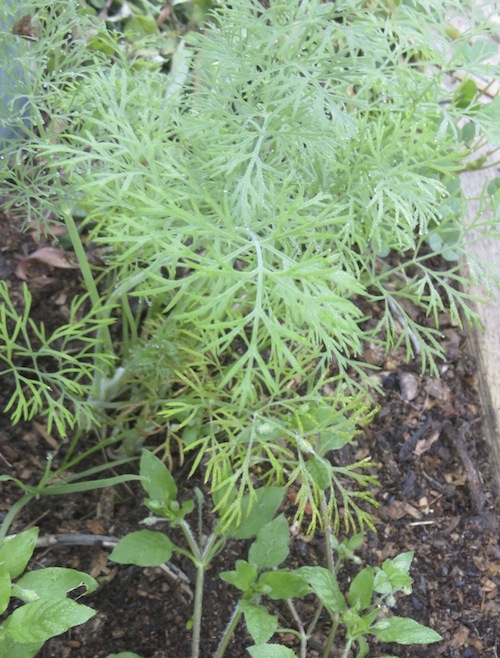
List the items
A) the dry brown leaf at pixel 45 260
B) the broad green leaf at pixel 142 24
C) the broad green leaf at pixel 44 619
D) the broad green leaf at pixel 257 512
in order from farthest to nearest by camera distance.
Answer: the broad green leaf at pixel 142 24 → the dry brown leaf at pixel 45 260 → the broad green leaf at pixel 257 512 → the broad green leaf at pixel 44 619

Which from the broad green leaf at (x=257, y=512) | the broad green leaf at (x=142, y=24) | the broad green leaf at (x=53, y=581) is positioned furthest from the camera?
the broad green leaf at (x=142, y=24)

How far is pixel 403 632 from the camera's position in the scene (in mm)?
1124

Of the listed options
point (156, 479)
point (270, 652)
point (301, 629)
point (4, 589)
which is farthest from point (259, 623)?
point (4, 589)

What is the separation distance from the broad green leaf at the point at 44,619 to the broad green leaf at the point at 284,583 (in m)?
0.36

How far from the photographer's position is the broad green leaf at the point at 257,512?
3.99 ft

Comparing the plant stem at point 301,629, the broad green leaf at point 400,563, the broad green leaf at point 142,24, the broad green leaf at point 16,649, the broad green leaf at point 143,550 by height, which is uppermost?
the broad green leaf at point 142,24

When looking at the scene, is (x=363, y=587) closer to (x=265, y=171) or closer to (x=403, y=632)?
(x=403, y=632)

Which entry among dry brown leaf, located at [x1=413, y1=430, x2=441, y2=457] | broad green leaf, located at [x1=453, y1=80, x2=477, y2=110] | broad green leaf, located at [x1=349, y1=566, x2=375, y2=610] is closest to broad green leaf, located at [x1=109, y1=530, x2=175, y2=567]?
broad green leaf, located at [x1=349, y1=566, x2=375, y2=610]

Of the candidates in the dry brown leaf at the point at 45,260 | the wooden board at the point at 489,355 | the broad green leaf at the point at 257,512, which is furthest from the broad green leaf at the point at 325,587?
the dry brown leaf at the point at 45,260

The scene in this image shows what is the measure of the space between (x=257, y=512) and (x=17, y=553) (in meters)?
0.41

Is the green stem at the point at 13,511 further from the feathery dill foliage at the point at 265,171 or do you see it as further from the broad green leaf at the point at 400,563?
the broad green leaf at the point at 400,563

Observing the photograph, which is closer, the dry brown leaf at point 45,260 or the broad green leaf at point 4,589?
the broad green leaf at point 4,589

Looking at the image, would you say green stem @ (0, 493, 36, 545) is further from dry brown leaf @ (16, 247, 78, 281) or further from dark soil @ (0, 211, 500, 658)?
dry brown leaf @ (16, 247, 78, 281)

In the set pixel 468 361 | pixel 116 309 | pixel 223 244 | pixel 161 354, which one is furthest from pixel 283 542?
pixel 468 361
